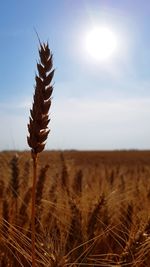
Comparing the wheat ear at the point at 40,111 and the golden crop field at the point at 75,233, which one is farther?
the golden crop field at the point at 75,233

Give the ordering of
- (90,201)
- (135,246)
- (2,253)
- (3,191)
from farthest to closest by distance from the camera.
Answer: (3,191)
(90,201)
(2,253)
(135,246)

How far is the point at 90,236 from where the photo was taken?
117 inches

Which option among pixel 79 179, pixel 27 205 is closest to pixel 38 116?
pixel 27 205

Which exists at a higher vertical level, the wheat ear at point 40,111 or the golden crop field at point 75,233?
the wheat ear at point 40,111

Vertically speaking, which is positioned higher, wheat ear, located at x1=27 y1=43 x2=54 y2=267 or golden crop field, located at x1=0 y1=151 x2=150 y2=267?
wheat ear, located at x1=27 y1=43 x2=54 y2=267

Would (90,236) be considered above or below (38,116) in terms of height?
below

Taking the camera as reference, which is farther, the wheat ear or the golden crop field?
the golden crop field

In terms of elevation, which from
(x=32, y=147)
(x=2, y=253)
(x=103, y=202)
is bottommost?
(x=2, y=253)

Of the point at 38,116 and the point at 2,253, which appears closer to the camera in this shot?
the point at 38,116

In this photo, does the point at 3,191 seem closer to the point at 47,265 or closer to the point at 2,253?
the point at 2,253

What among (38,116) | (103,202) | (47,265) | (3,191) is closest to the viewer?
(38,116)

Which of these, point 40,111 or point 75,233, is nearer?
point 40,111

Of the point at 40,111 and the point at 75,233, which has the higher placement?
the point at 40,111

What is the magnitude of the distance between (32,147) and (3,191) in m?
3.39
